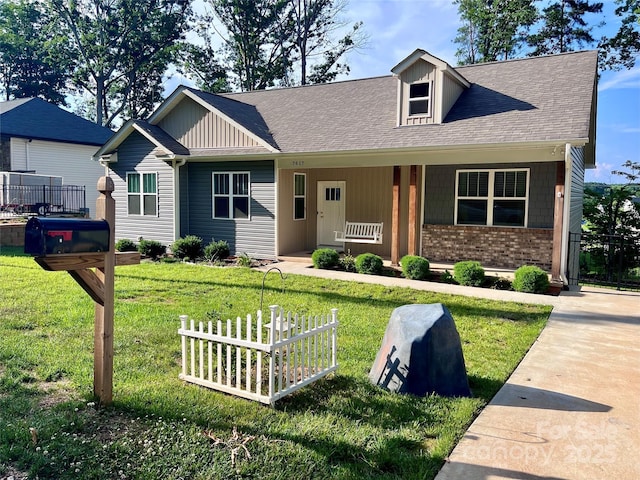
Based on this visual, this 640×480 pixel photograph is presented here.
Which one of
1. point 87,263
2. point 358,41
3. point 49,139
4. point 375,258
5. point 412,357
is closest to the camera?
point 87,263

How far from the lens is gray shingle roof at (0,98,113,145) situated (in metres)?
22.6

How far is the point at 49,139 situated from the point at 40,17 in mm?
19323

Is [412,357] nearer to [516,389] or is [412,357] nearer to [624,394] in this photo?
[516,389]

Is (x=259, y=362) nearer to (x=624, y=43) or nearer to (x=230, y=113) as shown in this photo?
(x=230, y=113)

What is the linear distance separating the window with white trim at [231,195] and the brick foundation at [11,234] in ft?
22.0

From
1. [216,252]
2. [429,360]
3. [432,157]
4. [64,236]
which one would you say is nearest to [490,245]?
[432,157]

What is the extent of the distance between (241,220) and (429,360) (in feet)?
31.9

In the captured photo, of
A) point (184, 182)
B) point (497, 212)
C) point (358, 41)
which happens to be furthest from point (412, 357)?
point (358, 41)

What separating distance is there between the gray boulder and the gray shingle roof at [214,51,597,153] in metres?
6.45

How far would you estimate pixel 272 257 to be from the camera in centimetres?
1285

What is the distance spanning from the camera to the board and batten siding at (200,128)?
13297mm

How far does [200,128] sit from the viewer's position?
13938mm

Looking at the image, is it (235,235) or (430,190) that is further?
(235,235)

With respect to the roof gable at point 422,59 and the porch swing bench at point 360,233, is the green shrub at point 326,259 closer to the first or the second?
the porch swing bench at point 360,233
